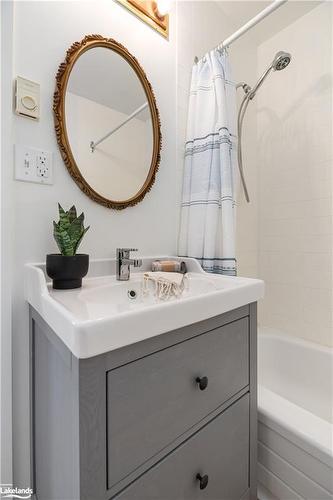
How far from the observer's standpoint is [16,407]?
2.67 feet

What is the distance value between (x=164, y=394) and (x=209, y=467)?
31 cm

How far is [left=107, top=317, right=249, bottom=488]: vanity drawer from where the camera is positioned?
1.68ft

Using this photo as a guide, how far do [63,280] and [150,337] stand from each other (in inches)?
15.5

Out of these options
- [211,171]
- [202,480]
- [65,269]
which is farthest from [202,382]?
[211,171]

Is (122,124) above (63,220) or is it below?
above

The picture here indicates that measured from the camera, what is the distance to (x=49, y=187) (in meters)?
0.89

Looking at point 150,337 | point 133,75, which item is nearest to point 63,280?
point 150,337

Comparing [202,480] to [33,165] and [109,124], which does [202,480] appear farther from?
[109,124]

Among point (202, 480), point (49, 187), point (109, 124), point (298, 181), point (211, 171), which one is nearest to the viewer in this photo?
point (202, 480)

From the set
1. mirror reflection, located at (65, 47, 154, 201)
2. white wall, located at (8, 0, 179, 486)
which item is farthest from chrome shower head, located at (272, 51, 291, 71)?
mirror reflection, located at (65, 47, 154, 201)

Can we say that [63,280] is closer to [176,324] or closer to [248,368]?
[176,324]

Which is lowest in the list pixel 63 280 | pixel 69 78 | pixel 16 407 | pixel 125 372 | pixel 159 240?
pixel 16 407

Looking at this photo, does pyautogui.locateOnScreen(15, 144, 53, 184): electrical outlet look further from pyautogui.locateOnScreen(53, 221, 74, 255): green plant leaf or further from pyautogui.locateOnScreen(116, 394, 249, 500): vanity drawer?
pyautogui.locateOnScreen(116, 394, 249, 500): vanity drawer

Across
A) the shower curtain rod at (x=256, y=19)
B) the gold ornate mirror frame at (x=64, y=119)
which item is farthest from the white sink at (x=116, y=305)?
the shower curtain rod at (x=256, y=19)
